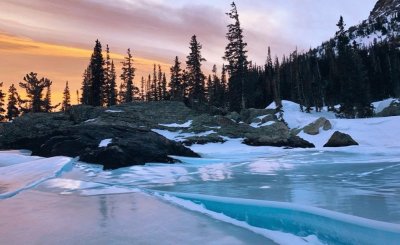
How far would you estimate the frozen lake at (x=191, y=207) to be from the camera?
448cm

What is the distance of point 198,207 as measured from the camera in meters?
6.35

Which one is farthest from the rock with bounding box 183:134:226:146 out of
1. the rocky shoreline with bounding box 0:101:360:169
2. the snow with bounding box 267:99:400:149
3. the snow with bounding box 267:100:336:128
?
the snow with bounding box 267:100:336:128

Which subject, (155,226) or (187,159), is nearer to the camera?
(155,226)

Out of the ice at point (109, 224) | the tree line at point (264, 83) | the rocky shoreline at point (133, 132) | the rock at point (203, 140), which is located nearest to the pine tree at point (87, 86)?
the tree line at point (264, 83)

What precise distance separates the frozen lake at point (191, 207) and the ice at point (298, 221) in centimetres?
1

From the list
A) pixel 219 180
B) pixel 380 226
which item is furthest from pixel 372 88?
pixel 380 226

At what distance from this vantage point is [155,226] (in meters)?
4.99

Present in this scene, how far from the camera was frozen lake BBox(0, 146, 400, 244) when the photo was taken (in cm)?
448

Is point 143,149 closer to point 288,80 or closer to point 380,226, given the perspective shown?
point 380,226

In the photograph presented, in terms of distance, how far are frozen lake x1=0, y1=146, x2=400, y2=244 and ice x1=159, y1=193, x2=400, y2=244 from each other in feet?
0.05

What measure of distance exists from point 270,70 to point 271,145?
4843cm

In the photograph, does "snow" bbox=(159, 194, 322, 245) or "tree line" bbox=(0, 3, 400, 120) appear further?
"tree line" bbox=(0, 3, 400, 120)

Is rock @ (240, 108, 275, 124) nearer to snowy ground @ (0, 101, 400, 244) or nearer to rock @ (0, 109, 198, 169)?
rock @ (0, 109, 198, 169)

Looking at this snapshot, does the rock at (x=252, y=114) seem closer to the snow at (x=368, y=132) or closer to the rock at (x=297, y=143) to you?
the snow at (x=368, y=132)
